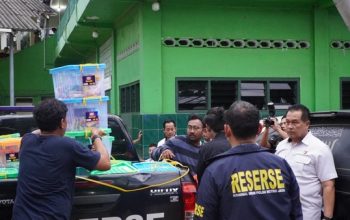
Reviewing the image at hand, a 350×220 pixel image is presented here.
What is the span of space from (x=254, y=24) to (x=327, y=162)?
26.0 ft

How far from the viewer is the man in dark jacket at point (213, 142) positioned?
13.2 feet

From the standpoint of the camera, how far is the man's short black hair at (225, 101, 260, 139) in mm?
2812

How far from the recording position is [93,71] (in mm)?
4332

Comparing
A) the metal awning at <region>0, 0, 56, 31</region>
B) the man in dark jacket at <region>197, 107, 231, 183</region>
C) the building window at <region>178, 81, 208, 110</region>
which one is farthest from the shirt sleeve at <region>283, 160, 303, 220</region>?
the metal awning at <region>0, 0, 56, 31</region>

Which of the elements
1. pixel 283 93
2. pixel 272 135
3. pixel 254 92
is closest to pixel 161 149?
pixel 272 135

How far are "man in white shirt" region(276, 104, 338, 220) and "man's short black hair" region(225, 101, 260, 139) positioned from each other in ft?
4.55

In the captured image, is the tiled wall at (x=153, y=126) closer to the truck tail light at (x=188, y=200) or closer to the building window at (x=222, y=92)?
the building window at (x=222, y=92)

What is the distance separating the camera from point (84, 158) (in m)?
3.60

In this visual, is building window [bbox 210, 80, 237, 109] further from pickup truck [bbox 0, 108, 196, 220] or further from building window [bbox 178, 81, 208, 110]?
pickup truck [bbox 0, 108, 196, 220]

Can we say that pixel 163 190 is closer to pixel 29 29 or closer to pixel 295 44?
pixel 295 44

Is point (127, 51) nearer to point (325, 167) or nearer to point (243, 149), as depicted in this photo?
point (325, 167)

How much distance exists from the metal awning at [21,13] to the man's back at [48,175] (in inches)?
498

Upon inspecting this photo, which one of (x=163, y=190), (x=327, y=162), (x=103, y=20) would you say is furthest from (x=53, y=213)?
(x=103, y=20)

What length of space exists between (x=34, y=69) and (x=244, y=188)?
19738mm
